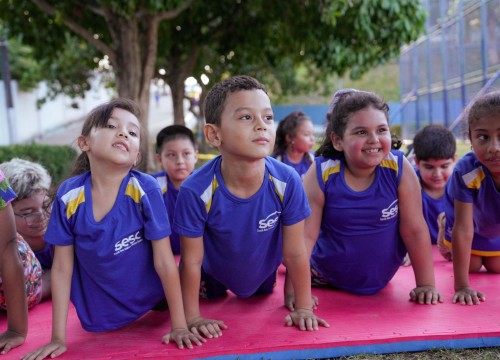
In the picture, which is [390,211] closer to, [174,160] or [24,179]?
[174,160]

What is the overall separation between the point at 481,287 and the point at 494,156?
32.1 inches

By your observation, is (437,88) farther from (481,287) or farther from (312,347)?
(312,347)

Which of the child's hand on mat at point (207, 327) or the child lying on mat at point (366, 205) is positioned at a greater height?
the child lying on mat at point (366, 205)

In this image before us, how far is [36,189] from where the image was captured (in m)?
3.58

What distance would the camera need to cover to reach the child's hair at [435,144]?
172 inches

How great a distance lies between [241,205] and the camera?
2.89 m

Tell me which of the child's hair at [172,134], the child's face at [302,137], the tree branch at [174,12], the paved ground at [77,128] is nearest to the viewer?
the child's hair at [172,134]

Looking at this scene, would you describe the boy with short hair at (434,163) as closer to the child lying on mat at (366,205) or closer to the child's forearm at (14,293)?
the child lying on mat at (366,205)

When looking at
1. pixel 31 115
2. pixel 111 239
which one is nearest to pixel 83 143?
pixel 111 239

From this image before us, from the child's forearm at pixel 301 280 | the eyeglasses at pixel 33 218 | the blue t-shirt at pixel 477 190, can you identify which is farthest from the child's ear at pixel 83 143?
the blue t-shirt at pixel 477 190

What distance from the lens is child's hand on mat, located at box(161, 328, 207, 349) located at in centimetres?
264

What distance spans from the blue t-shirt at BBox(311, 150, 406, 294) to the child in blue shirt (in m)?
0.32

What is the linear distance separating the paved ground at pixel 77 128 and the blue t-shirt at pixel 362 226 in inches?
709

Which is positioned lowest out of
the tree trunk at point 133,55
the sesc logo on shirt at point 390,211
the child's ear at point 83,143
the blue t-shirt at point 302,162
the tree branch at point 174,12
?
the sesc logo on shirt at point 390,211
